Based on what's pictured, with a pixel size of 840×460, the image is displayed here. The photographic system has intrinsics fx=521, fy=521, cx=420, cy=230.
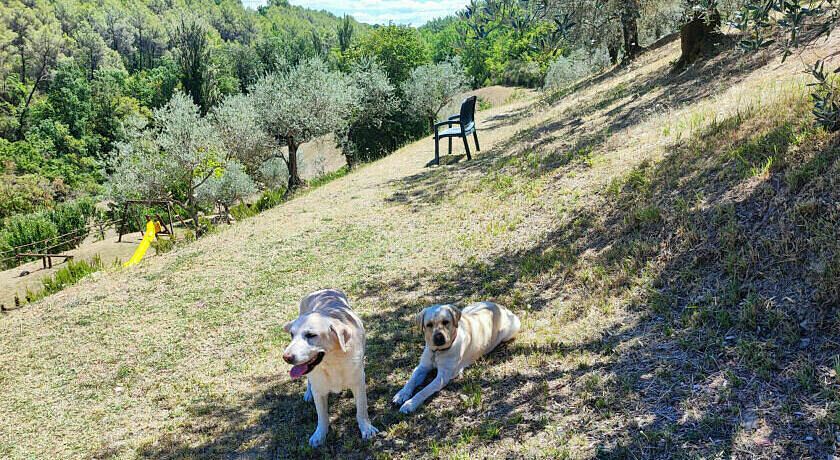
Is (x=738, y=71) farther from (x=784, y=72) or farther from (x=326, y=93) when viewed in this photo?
(x=326, y=93)

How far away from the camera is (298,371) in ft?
11.1

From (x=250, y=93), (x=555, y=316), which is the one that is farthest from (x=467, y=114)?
(x=250, y=93)

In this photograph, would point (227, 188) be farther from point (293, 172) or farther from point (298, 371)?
point (298, 371)

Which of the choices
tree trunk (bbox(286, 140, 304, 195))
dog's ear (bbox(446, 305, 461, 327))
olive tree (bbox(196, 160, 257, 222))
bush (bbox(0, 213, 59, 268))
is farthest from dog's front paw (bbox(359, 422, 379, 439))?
bush (bbox(0, 213, 59, 268))

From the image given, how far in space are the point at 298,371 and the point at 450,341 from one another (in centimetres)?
136

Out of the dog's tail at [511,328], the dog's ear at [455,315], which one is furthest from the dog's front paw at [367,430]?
the dog's tail at [511,328]

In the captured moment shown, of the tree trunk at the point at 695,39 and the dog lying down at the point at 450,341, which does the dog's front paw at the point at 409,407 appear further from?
the tree trunk at the point at 695,39

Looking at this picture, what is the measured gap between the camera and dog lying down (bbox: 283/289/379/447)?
11.2 ft

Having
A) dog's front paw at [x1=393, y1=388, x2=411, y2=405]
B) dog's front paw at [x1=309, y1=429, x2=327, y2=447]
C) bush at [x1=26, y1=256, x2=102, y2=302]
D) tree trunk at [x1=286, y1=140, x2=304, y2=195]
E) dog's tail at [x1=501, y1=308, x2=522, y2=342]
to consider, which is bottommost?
dog's front paw at [x1=309, y1=429, x2=327, y2=447]

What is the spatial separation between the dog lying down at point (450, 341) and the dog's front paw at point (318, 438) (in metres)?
0.63

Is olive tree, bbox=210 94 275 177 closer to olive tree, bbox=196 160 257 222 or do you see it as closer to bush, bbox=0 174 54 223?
olive tree, bbox=196 160 257 222

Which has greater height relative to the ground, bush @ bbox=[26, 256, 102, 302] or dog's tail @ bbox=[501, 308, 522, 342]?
bush @ bbox=[26, 256, 102, 302]

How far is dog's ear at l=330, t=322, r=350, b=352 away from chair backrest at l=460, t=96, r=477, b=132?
10046 mm

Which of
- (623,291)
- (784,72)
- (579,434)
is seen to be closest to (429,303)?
(623,291)
